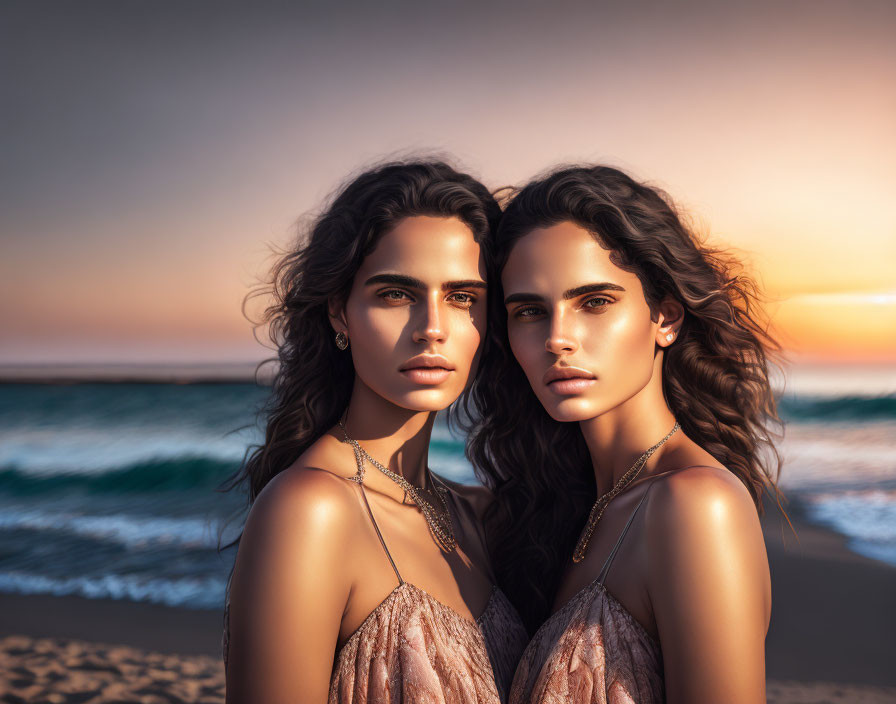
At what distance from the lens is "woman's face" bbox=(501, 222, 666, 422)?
8.38ft

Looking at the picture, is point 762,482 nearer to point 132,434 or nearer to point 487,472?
point 487,472

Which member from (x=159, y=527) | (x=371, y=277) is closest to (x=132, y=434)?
(x=159, y=527)

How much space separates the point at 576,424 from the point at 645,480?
30.4 inches

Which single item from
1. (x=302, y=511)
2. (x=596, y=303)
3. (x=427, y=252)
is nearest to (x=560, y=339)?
(x=596, y=303)

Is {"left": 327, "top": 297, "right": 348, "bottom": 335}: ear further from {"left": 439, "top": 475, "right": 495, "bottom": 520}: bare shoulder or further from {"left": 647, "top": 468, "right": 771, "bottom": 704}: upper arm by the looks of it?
{"left": 647, "top": 468, "right": 771, "bottom": 704}: upper arm

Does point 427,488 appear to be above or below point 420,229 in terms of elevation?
Result: below

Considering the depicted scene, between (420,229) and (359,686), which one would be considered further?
(420,229)

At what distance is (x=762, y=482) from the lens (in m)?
2.93

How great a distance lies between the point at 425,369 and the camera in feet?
8.64

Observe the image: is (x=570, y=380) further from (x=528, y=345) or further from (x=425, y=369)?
(x=425, y=369)

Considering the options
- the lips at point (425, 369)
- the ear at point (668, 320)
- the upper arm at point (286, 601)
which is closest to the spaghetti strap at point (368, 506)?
the upper arm at point (286, 601)

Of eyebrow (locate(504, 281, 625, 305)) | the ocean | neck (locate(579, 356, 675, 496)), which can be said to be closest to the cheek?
eyebrow (locate(504, 281, 625, 305))

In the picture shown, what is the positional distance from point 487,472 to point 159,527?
10482 millimetres

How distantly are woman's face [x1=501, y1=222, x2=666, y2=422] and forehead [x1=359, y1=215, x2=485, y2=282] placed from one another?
0.73ft
